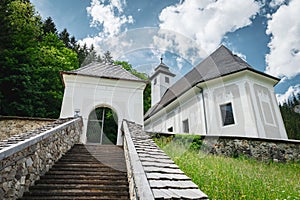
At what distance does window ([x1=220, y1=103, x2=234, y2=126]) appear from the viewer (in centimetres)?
1189

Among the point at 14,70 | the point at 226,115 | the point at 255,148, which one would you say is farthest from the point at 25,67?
the point at 255,148

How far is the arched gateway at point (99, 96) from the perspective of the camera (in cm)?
956

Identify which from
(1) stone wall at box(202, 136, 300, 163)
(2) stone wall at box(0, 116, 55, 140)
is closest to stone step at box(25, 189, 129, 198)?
(1) stone wall at box(202, 136, 300, 163)

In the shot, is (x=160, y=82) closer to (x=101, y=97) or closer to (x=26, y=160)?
(x=101, y=97)

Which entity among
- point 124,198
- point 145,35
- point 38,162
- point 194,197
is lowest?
point 124,198

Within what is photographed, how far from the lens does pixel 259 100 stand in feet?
38.4

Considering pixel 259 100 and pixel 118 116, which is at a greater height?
pixel 259 100

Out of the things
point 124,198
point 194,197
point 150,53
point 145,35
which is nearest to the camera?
point 194,197

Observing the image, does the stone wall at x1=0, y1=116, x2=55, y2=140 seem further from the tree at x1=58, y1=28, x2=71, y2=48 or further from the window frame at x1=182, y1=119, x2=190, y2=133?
the tree at x1=58, y1=28, x2=71, y2=48

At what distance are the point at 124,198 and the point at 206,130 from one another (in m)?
9.88

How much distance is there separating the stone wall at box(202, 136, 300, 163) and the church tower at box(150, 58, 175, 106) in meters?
15.2

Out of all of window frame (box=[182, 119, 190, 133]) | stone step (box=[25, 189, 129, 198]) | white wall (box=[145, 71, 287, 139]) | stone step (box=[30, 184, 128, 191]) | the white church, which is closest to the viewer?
stone step (box=[25, 189, 129, 198])

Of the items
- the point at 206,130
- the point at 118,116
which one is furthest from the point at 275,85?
the point at 118,116

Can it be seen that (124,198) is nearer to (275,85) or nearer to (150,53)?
(150,53)
